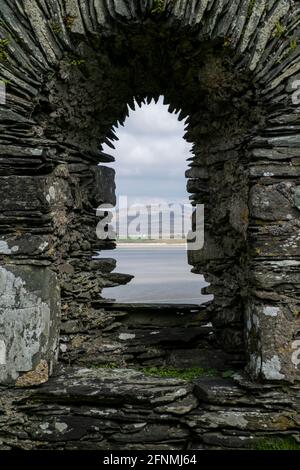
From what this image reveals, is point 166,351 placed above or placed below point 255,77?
below

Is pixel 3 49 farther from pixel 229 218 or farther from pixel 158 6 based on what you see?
pixel 229 218

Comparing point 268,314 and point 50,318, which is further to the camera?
point 50,318

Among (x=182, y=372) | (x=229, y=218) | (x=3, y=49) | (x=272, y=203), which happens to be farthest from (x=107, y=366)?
(x=3, y=49)

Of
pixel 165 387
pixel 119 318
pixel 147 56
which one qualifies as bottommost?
pixel 165 387

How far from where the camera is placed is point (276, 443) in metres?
4.05

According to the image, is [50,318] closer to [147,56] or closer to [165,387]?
[165,387]

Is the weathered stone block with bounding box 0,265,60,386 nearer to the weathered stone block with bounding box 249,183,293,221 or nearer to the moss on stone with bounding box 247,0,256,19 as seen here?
the weathered stone block with bounding box 249,183,293,221

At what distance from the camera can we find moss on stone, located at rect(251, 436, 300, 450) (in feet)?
13.2

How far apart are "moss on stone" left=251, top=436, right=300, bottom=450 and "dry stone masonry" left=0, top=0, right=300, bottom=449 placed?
0.14 ft

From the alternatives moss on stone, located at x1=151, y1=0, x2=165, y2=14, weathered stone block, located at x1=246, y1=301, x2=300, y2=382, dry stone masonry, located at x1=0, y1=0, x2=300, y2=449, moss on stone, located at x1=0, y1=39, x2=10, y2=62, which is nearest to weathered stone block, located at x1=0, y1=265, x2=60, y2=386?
dry stone masonry, located at x1=0, y1=0, x2=300, y2=449

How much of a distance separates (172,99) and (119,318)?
2.53 m

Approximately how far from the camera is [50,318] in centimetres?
447
